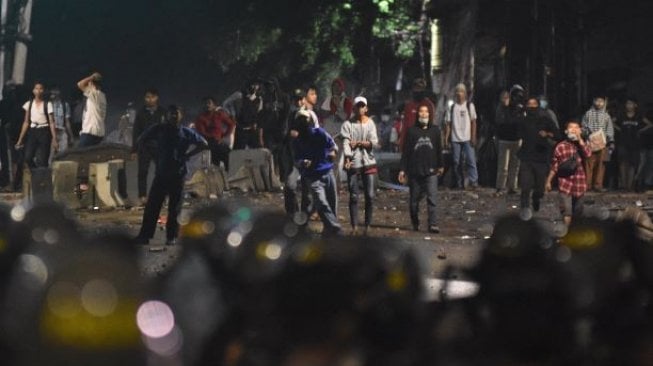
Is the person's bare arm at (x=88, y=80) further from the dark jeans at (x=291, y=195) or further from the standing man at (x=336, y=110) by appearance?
the dark jeans at (x=291, y=195)

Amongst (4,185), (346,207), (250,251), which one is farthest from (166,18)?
(250,251)

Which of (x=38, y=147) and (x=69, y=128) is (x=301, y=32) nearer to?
(x=69, y=128)

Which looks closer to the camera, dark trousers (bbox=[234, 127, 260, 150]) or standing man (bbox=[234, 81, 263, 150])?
standing man (bbox=[234, 81, 263, 150])

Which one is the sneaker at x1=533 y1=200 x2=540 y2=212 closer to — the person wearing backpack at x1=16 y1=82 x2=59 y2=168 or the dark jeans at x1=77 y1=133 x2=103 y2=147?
the dark jeans at x1=77 y1=133 x2=103 y2=147

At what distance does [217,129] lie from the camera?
21641 millimetres

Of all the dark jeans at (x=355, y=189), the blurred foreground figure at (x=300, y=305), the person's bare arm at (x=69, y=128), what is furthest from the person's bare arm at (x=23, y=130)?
the blurred foreground figure at (x=300, y=305)

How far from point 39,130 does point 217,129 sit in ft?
9.03

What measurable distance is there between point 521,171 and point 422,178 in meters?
1.92

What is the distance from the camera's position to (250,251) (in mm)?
8094

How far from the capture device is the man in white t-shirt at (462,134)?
71.3 ft

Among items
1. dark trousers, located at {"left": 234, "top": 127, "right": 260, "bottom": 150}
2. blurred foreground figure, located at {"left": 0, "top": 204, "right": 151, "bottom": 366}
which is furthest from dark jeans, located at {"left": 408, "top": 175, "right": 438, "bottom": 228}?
blurred foreground figure, located at {"left": 0, "top": 204, "right": 151, "bottom": 366}

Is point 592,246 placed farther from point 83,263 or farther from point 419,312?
point 83,263

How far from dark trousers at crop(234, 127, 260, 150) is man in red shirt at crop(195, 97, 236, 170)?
504mm

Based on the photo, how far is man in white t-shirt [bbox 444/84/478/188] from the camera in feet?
71.3
